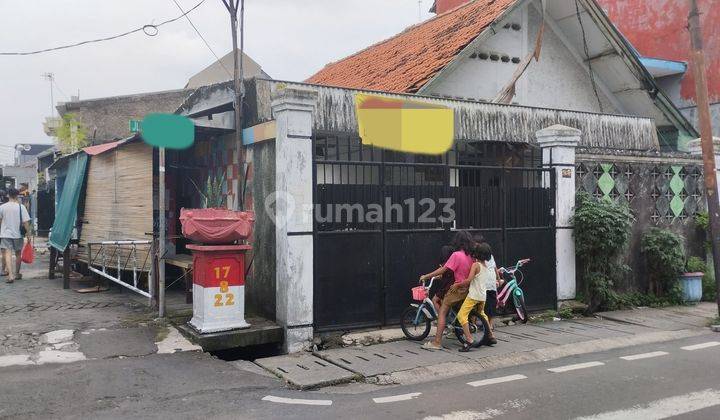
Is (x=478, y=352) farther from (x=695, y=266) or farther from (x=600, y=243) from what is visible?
(x=695, y=266)

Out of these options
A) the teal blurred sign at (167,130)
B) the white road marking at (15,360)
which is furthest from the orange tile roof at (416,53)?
the white road marking at (15,360)

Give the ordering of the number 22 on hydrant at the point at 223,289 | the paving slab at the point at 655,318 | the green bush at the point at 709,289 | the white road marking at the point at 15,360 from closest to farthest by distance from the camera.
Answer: the white road marking at the point at 15,360 → the number 22 on hydrant at the point at 223,289 → the paving slab at the point at 655,318 → the green bush at the point at 709,289

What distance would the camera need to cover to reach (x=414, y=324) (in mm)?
7832

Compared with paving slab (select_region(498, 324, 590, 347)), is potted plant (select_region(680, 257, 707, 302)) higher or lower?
higher

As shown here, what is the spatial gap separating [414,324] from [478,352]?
3.28 feet

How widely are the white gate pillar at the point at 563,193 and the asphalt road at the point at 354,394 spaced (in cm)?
292

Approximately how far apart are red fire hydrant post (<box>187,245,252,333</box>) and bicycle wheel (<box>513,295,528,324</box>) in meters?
4.14

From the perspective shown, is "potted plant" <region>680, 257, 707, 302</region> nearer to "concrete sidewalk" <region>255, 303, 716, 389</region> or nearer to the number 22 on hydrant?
"concrete sidewalk" <region>255, 303, 716, 389</region>

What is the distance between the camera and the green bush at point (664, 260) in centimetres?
1030

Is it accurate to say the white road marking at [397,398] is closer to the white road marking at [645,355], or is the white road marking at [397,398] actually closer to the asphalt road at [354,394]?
the asphalt road at [354,394]

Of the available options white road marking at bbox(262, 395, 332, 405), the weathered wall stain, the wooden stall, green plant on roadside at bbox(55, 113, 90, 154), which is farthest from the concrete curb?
green plant on roadside at bbox(55, 113, 90, 154)

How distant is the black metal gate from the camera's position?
7.72m

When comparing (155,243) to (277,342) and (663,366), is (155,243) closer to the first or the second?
(277,342)

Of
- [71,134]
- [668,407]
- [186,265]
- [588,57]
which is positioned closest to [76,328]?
[186,265]
